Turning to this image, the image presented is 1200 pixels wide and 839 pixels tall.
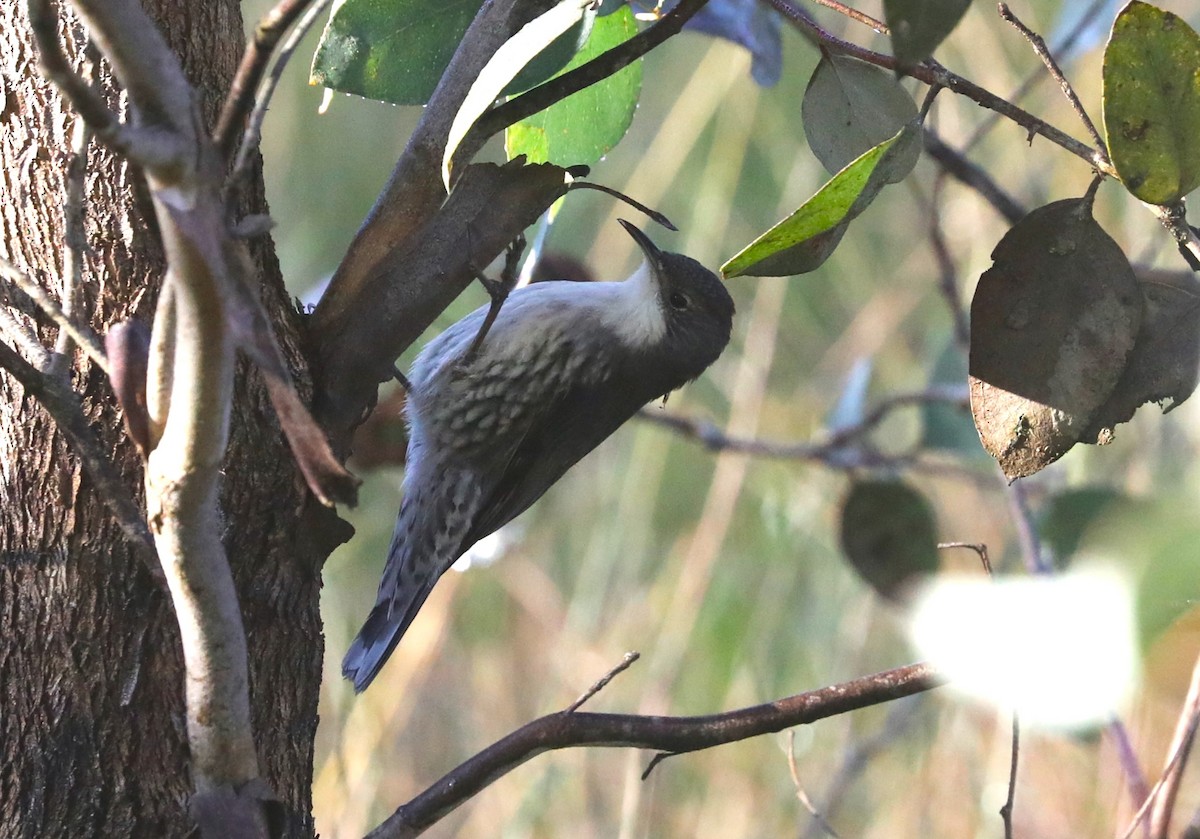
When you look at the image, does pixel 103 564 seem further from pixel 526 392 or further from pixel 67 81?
pixel 526 392

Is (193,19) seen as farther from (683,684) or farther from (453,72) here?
(683,684)

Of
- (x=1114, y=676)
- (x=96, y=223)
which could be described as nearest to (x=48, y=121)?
(x=96, y=223)

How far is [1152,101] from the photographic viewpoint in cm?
87

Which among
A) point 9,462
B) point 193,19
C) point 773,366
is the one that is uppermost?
point 773,366

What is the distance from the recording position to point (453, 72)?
1.06 metres

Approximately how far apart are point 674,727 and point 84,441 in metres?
0.50

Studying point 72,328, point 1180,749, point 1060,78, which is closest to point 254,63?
point 72,328

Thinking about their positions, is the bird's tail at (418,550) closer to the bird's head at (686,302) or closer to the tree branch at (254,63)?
the bird's head at (686,302)

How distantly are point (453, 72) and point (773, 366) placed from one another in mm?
3102

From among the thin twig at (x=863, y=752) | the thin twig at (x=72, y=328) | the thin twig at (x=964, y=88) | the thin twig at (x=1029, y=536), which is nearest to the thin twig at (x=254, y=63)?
the thin twig at (x=72, y=328)

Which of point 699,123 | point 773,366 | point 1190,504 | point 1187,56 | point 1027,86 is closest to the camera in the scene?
point 1187,56

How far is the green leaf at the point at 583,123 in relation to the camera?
1.29 meters

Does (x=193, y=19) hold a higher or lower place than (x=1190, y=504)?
higher

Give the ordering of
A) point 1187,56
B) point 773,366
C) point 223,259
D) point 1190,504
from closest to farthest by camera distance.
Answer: point 223,259, point 1187,56, point 1190,504, point 773,366
